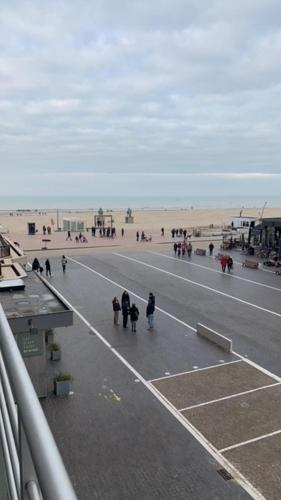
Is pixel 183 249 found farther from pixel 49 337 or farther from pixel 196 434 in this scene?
pixel 196 434

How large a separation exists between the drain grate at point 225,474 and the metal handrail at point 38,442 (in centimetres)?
825

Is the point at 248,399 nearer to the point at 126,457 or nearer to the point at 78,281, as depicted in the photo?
the point at 126,457

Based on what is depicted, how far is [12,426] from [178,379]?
1188cm

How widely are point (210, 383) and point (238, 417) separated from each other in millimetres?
1890

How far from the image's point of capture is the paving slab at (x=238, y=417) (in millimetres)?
9732

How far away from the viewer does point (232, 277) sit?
1121 inches

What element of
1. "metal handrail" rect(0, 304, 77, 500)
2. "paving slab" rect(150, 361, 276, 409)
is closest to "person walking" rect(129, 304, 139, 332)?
"paving slab" rect(150, 361, 276, 409)

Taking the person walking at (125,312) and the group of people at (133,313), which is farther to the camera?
the person walking at (125,312)

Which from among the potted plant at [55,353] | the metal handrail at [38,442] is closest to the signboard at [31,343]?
the potted plant at [55,353]

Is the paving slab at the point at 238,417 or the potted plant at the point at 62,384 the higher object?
the potted plant at the point at 62,384

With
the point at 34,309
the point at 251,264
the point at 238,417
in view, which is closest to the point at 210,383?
the point at 238,417

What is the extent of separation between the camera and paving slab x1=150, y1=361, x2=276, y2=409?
37.7ft

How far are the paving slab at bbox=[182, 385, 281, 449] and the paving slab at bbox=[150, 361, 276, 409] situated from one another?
0.38 m

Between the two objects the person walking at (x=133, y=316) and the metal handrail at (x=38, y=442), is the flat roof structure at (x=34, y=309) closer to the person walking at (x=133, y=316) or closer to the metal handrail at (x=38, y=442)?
the person walking at (x=133, y=316)
